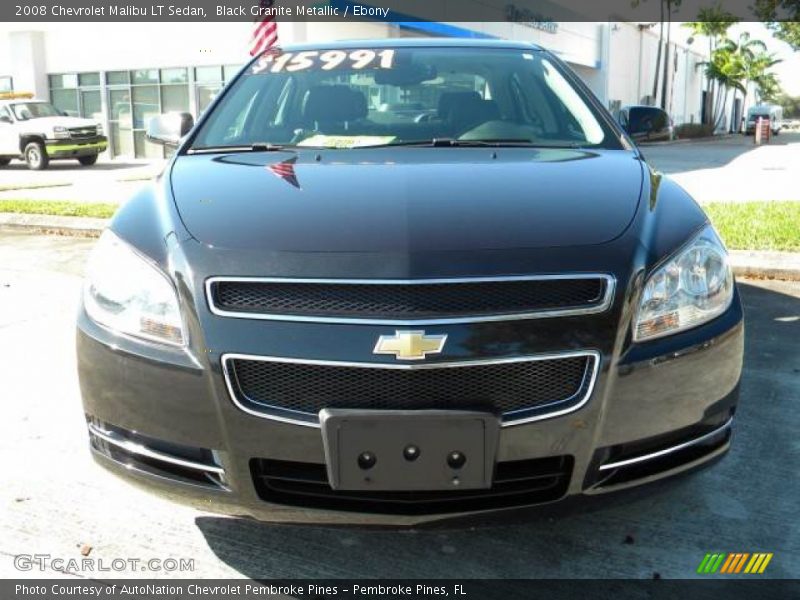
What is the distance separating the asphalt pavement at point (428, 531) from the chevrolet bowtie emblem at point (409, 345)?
1.43 ft

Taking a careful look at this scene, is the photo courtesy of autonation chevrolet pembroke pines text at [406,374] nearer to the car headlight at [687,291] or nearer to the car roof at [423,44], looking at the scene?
the car headlight at [687,291]

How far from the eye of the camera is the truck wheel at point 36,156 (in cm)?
1967

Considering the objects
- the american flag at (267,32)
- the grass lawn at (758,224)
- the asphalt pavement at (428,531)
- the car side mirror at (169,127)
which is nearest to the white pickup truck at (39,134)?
the american flag at (267,32)

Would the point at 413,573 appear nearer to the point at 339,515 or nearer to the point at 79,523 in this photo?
the point at 339,515

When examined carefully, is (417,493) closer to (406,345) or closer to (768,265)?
(406,345)

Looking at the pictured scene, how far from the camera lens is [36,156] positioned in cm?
1975

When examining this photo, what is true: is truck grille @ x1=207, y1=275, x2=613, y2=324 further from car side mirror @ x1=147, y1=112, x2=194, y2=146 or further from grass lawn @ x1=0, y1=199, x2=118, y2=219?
grass lawn @ x1=0, y1=199, x2=118, y2=219

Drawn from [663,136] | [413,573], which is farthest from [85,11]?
[413,573]

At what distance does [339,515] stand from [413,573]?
511mm

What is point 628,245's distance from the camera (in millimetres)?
2018

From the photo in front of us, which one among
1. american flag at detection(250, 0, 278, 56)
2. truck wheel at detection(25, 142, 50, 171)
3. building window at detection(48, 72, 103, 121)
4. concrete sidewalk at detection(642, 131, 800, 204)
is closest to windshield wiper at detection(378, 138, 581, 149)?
concrete sidewalk at detection(642, 131, 800, 204)

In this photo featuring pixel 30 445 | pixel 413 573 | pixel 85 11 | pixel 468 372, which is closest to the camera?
pixel 468 372

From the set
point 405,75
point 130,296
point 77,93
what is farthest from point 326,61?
point 77,93

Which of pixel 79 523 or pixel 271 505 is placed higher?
pixel 271 505
